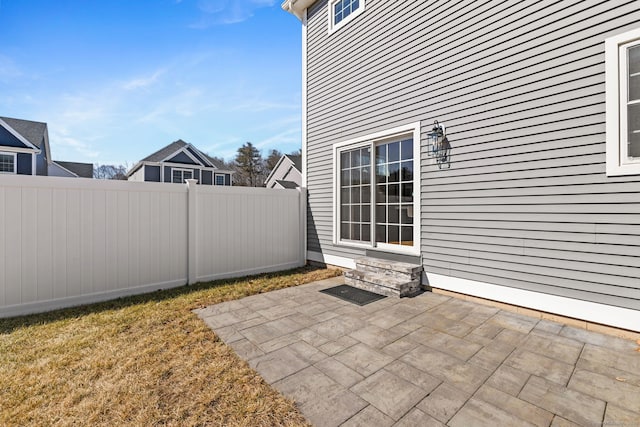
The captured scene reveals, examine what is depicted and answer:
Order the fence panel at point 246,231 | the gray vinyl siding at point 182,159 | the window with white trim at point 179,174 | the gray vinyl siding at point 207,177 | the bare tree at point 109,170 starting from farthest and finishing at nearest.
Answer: the bare tree at point 109,170 → the gray vinyl siding at point 207,177 → the window with white trim at point 179,174 → the gray vinyl siding at point 182,159 → the fence panel at point 246,231

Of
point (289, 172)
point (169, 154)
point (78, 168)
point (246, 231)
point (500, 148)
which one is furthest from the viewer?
point (289, 172)

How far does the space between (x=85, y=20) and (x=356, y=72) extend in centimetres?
542

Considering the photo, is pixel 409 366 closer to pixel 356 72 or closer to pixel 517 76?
pixel 517 76

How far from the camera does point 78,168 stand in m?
20.2

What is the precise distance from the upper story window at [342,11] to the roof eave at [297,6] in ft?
2.23

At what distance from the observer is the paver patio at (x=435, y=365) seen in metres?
1.60

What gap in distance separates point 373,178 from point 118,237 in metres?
3.99

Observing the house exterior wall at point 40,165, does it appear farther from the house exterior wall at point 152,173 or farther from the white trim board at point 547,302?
the white trim board at point 547,302

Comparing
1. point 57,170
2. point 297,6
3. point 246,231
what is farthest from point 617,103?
point 57,170

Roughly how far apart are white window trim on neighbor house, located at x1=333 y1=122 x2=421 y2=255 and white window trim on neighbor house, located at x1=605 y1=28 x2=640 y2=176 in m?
1.94

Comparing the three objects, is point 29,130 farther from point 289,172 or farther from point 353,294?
point 353,294

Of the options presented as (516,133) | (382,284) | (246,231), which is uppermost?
(516,133)

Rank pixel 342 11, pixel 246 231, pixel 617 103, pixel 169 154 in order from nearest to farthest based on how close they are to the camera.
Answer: pixel 617 103, pixel 246 231, pixel 342 11, pixel 169 154

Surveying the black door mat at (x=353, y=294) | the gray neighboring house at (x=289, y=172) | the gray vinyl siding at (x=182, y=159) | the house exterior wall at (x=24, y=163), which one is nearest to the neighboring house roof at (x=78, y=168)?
the house exterior wall at (x=24, y=163)
